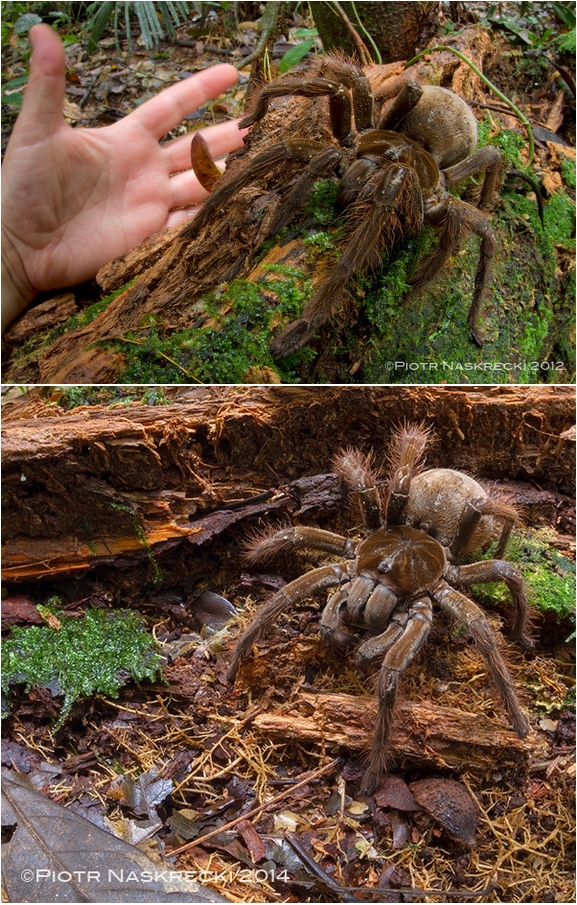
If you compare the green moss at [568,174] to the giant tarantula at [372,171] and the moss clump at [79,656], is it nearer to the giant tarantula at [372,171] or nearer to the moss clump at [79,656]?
the giant tarantula at [372,171]

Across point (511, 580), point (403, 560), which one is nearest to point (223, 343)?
point (403, 560)

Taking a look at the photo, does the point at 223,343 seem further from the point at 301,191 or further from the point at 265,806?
the point at 265,806

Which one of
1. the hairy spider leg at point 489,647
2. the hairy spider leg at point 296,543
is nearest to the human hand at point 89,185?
the hairy spider leg at point 296,543

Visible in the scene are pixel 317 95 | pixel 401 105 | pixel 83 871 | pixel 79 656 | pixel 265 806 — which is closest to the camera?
pixel 83 871

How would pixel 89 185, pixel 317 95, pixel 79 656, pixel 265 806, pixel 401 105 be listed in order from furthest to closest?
pixel 89 185 < pixel 401 105 < pixel 317 95 < pixel 79 656 < pixel 265 806

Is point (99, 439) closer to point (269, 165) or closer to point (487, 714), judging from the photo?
point (269, 165)

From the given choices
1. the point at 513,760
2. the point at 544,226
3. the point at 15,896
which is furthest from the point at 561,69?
the point at 15,896
